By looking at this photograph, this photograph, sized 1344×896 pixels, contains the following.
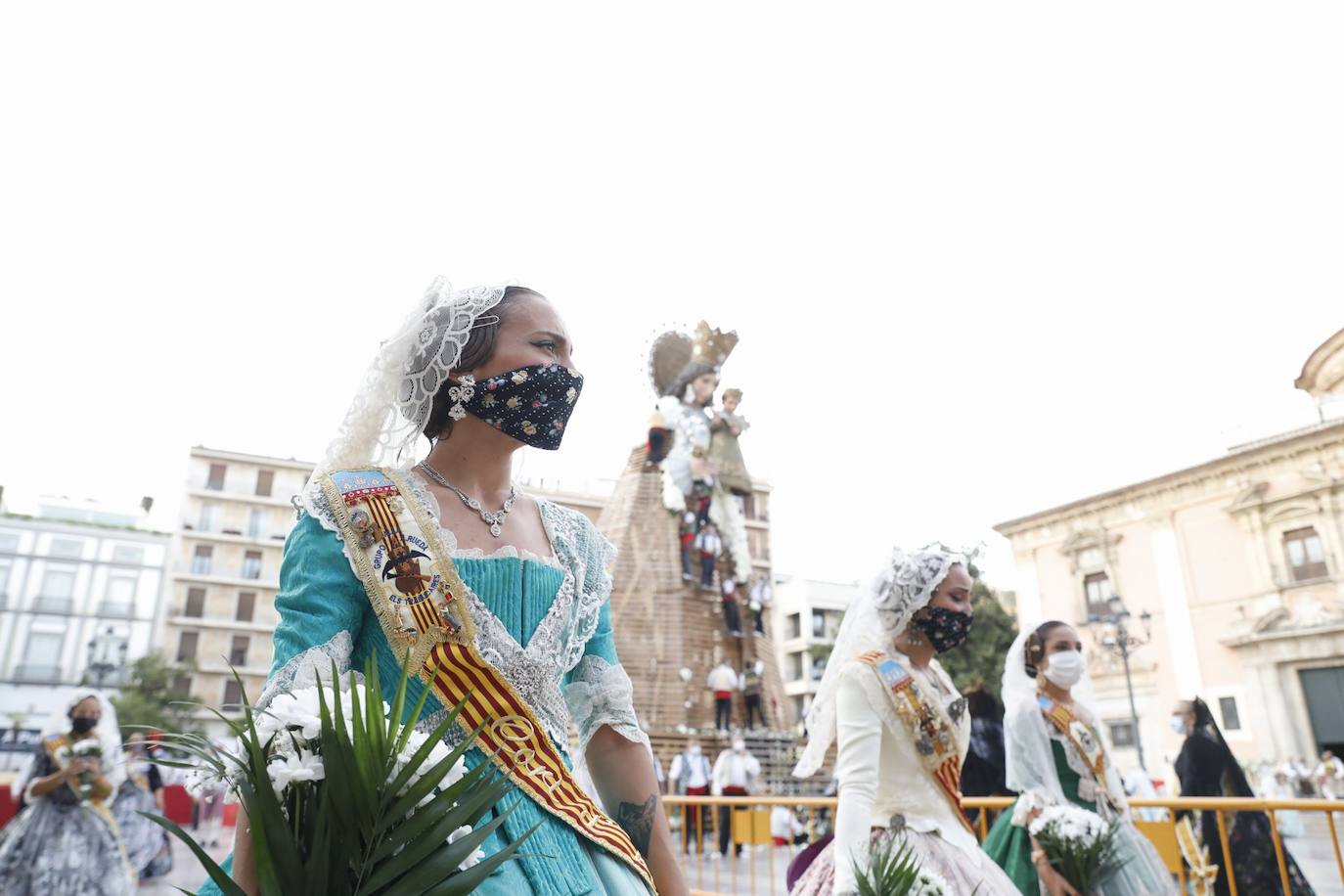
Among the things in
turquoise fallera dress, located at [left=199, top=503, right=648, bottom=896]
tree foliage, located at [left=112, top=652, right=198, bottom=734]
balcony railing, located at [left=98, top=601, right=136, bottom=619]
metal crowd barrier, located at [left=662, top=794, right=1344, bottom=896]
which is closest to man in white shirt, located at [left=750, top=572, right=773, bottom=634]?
metal crowd barrier, located at [left=662, top=794, right=1344, bottom=896]

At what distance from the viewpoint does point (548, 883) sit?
4.55 feet

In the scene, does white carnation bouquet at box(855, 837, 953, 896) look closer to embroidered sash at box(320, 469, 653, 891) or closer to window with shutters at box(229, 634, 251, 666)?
embroidered sash at box(320, 469, 653, 891)

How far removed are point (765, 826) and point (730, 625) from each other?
6477mm

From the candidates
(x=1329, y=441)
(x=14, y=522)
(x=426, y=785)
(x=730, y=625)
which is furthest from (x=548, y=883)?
(x=14, y=522)

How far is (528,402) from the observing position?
1.86 meters

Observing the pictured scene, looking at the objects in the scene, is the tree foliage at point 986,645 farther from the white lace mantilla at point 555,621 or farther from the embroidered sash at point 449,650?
the embroidered sash at point 449,650

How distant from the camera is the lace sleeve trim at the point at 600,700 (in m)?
1.81

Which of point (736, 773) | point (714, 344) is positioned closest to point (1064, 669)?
point (736, 773)

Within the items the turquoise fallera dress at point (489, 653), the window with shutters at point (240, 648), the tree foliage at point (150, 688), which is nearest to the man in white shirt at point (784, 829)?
the turquoise fallera dress at point (489, 653)

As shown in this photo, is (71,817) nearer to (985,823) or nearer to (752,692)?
(985,823)

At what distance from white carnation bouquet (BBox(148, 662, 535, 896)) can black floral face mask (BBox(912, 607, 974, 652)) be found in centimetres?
281

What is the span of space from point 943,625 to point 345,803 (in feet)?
9.86

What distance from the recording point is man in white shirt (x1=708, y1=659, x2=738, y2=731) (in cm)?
1277

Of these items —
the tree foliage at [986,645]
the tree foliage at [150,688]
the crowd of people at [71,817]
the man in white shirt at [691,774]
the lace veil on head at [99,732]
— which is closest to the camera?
the crowd of people at [71,817]
